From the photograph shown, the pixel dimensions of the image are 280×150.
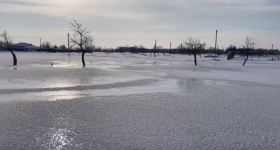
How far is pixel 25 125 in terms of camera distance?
927 cm

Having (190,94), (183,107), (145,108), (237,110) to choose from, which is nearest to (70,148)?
(145,108)

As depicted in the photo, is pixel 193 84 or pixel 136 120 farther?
pixel 193 84

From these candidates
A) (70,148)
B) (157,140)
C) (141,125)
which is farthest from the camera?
(141,125)

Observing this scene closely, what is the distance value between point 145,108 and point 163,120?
209 centimetres

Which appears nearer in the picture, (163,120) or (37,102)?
(163,120)

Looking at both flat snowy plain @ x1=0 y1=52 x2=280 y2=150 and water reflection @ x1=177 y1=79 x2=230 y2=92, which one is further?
water reflection @ x1=177 y1=79 x2=230 y2=92

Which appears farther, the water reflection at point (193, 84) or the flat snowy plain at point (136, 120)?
the water reflection at point (193, 84)

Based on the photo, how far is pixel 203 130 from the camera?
9.10 metres

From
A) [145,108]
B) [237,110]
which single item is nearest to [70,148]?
[145,108]

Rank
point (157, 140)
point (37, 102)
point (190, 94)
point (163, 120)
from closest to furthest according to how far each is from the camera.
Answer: point (157, 140) → point (163, 120) → point (37, 102) → point (190, 94)

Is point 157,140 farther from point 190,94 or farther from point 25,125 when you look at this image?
point 190,94

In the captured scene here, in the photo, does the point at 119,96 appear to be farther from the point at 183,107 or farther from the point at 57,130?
the point at 57,130

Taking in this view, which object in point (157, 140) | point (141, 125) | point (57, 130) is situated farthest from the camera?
point (141, 125)

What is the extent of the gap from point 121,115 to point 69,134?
9.25 feet
